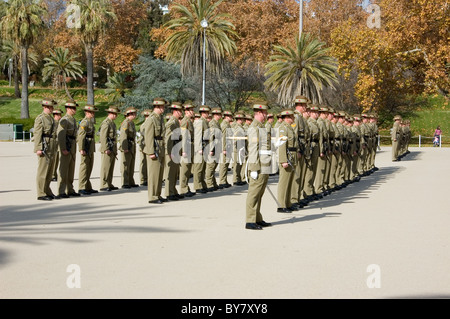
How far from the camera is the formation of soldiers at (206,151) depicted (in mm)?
11742

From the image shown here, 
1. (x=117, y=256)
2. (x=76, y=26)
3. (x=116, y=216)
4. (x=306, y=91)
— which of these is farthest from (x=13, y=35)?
(x=117, y=256)

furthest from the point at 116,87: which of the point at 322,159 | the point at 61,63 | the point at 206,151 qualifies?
the point at 322,159

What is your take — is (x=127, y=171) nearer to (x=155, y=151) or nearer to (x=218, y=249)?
(x=155, y=151)

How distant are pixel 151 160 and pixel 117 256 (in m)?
5.97

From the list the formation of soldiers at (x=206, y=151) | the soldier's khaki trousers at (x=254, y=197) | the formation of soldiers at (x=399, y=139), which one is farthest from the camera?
the formation of soldiers at (x=399, y=139)

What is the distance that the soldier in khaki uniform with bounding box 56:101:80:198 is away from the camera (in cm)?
1431

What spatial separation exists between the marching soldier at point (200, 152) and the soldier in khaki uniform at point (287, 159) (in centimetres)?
402

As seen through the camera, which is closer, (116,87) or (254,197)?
(254,197)

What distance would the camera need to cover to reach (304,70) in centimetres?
3841

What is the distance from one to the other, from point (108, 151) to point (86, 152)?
1.04m

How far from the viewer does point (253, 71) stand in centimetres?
5372

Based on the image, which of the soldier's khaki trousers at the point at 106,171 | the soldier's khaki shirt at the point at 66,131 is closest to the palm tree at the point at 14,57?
the soldier's khaki trousers at the point at 106,171

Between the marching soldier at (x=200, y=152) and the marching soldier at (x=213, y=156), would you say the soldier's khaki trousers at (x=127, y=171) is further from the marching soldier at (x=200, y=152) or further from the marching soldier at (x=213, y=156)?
the marching soldier at (x=213, y=156)

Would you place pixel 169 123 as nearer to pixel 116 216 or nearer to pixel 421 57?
pixel 116 216
